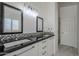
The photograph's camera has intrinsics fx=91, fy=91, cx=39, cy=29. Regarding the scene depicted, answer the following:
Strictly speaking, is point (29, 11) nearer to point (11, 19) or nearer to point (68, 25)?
point (11, 19)

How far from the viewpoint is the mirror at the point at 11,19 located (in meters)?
1.67

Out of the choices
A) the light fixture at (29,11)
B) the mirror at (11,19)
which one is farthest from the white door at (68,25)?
the mirror at (11,19)

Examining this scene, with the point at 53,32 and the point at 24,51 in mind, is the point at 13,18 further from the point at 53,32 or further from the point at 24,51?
the point at 53,32

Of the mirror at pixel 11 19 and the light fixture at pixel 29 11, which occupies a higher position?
the light fixture at pixel 29 11

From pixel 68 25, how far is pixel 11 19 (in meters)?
4.18

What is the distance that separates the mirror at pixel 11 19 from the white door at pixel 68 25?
3.73m

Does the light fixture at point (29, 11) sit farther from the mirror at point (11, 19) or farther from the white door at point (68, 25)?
the white door at point (68, 25)

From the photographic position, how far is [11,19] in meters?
1.84

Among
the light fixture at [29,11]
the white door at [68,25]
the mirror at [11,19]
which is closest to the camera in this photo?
the mirror at [11,19]

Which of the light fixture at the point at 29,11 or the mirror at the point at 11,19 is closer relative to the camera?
the mirror at the point at 11,19

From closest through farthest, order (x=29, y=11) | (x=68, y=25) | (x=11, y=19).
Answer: (x=11, y=19)
(x=29, y=11)
(x=68, y=25)

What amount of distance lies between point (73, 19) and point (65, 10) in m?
0.74

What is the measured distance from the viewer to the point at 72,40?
5145mm

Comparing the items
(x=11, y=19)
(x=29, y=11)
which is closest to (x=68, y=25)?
(x=29, y=11)
